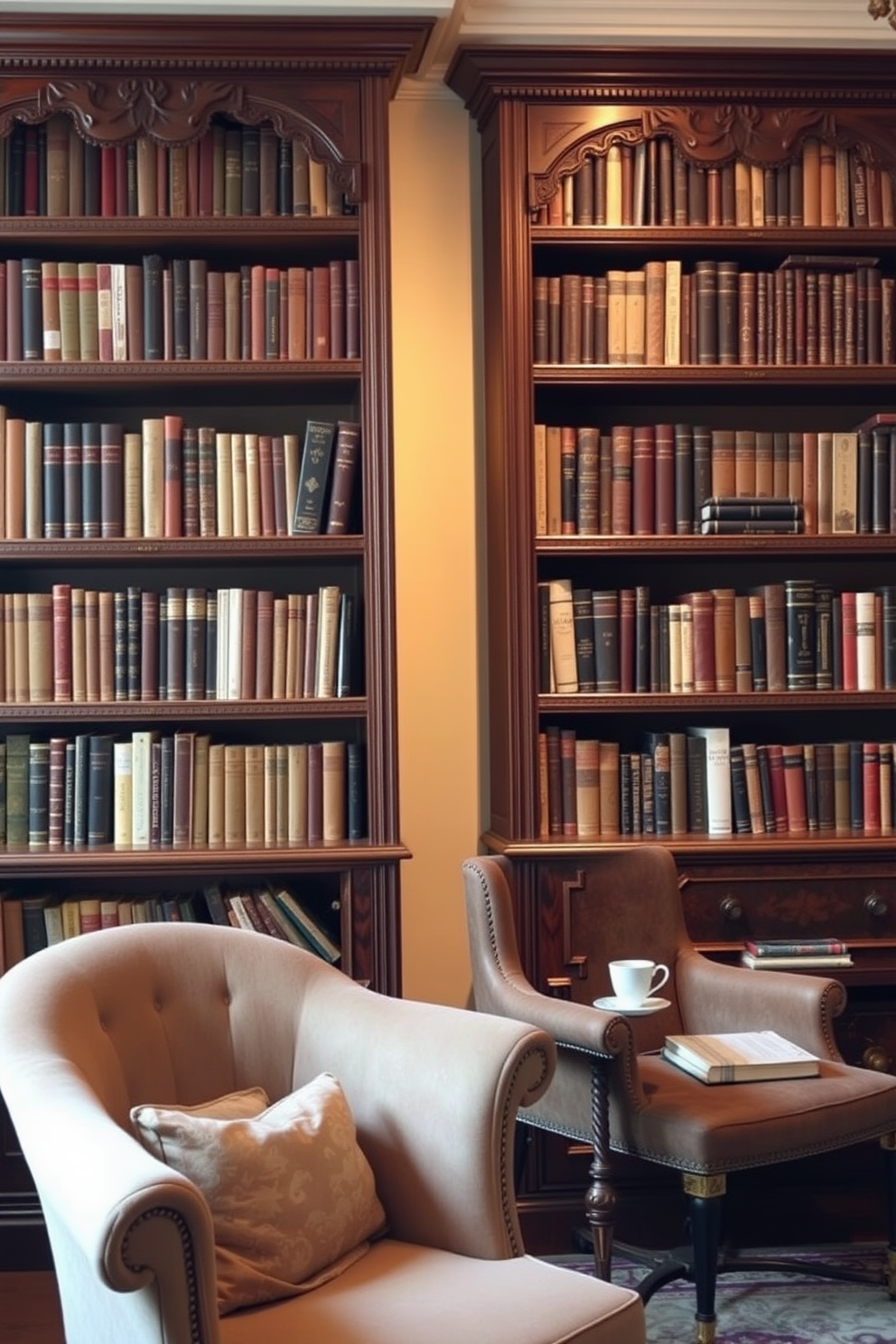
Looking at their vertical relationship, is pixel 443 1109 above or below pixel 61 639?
below

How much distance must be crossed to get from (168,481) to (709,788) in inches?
57.4

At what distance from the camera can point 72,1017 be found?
2236 millimetres

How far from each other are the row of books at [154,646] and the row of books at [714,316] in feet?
2.77

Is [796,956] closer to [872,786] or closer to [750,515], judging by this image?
[872,786]

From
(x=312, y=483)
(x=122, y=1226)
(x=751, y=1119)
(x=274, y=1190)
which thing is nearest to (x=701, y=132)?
(x=312, y=483)

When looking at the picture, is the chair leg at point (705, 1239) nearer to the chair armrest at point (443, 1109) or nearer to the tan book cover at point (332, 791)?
the chair armrest at point (443, 1109)

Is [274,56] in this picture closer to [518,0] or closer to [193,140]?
[193,140]

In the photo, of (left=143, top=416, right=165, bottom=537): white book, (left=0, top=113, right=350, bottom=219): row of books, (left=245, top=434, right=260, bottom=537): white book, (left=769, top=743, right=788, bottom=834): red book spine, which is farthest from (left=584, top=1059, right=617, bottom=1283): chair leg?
(left=0, top=113, right=350, bottom=219): row of books

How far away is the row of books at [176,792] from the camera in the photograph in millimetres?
3326

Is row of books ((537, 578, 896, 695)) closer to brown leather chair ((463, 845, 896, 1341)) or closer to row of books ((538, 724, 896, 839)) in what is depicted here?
row of books ((538, 724, 896, 839))

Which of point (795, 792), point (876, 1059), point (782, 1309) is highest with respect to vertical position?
point (795, 792)

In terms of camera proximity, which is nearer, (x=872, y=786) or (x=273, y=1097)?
(x=273, y=1097)

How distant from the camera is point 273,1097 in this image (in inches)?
97.1

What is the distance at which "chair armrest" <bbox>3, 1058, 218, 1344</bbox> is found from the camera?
1663 millimetres
